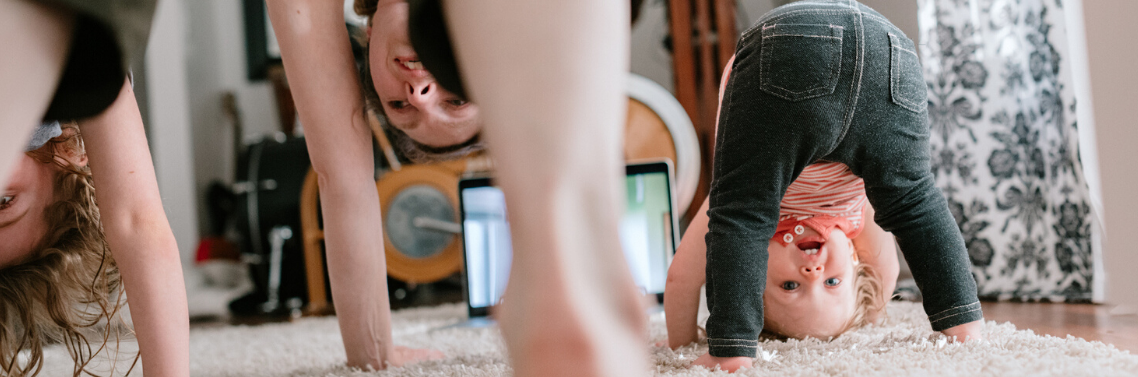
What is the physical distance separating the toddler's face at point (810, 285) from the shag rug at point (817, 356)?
36 mm

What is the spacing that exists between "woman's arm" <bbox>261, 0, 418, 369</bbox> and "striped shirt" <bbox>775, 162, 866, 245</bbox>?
0.51m

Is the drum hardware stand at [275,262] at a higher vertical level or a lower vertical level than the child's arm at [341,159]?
lower

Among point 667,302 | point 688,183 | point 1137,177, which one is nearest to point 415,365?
point 667,302

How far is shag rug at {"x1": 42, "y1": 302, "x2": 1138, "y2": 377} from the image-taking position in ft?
1.98

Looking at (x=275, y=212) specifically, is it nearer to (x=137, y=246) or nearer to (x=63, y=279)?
(x=63, y=279)

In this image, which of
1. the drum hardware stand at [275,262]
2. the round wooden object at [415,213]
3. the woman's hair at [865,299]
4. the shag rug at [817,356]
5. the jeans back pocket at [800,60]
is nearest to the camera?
the shag rug at [817,356]

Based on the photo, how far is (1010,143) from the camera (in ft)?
4.97

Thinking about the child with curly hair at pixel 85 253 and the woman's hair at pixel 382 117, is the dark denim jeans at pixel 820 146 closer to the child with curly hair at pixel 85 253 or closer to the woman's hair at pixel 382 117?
the woman's hair at pixel 382 117

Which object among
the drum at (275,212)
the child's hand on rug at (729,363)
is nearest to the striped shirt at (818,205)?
the child's hand on rug at (729,363)

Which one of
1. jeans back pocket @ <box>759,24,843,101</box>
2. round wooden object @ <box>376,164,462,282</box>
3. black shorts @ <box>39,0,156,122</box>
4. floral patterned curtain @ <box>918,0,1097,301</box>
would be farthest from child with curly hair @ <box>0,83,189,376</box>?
floral patterned curtain @ <box>918,0,1097,301</box>

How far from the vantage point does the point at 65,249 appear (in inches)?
32.7

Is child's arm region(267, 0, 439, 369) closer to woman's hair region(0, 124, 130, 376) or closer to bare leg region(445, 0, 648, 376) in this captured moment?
woman's hair region(0, 124, 130, 376)

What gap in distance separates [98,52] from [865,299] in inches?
36.1

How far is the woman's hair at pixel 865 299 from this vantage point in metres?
0.92
